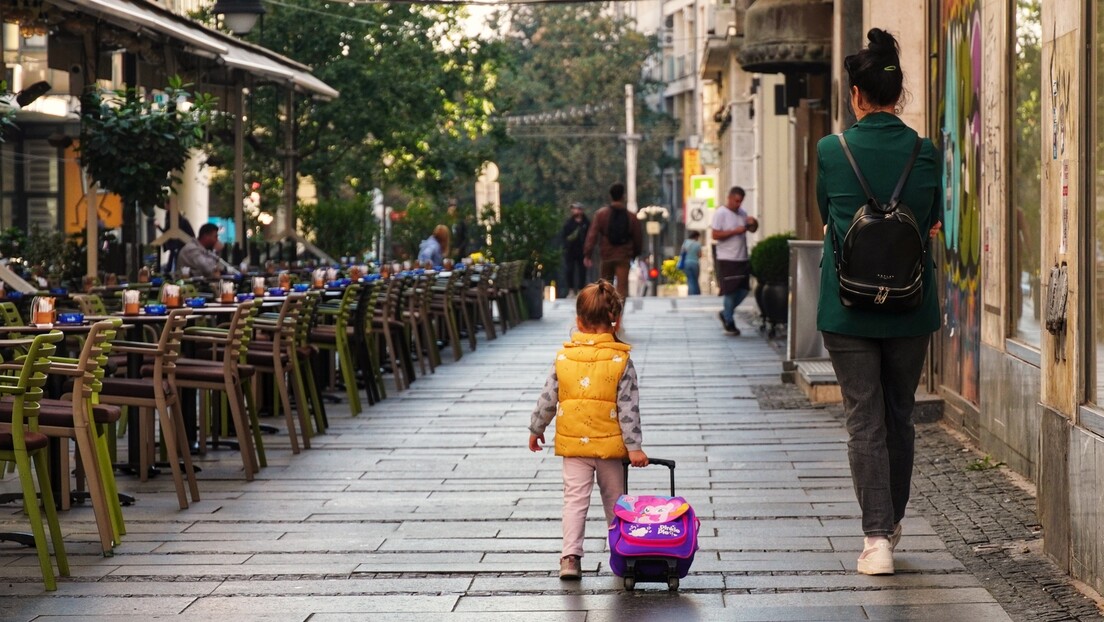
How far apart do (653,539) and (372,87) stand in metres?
24.8

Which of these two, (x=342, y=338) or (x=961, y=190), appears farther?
(x=342, y=338)

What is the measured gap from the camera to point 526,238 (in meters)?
26.8

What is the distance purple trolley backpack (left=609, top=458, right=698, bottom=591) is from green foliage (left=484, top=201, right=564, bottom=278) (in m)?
20.1

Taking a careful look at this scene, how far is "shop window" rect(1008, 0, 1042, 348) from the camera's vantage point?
898 centimetres

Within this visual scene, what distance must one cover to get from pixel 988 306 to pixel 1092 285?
3.43m

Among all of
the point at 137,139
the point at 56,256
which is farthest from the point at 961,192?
the point at 56,256

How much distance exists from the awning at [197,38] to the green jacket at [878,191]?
7.57 metres

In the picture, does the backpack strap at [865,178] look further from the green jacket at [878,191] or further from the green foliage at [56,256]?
the green foliage at [56,256]

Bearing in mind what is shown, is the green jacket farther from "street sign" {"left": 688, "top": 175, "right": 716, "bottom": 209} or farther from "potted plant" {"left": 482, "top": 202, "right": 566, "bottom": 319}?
"street sign" {"left": 688, "top": 175, "right": 716, "bottom": 209}

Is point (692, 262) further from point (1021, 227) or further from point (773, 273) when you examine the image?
point (1021, 227)

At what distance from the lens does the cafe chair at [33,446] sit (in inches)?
272

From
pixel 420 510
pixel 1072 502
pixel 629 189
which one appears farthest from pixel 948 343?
pixel 629 189

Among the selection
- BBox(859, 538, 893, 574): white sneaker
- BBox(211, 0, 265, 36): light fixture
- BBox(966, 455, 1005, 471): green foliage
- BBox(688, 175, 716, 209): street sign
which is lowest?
BBox(966, 455, 1005, 471): green foliage

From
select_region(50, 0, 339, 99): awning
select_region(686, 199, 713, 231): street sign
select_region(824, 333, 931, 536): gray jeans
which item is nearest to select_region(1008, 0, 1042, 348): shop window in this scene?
select_region(824, 333, 931, 536): gray jeans
